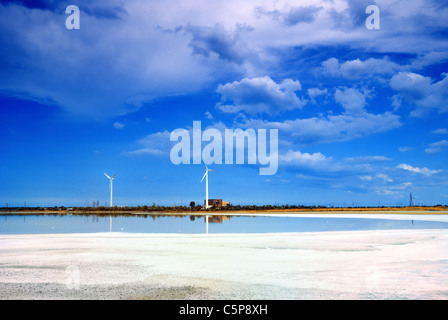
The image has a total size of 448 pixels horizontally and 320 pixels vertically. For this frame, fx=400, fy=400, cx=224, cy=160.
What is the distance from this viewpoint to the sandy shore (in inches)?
362

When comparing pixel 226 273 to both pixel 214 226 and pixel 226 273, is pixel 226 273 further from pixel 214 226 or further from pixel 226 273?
pixel 214 226

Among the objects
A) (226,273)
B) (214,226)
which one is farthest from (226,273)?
(214,226)

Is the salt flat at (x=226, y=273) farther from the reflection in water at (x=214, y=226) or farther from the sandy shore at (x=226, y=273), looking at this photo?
the reflection in water at (x=214, y=226)

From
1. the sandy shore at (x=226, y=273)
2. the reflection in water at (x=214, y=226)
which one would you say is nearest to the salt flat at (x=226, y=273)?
the sandy shore at (x=226, y=273)

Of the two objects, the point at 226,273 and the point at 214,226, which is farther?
the point at 214,226

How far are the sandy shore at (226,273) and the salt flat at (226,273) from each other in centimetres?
2

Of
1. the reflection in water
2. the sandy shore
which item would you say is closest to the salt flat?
the sandy shore

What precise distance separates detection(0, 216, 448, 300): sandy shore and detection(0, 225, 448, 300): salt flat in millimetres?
23

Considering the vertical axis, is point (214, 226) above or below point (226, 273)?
below

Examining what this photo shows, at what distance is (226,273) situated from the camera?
11.7 meters

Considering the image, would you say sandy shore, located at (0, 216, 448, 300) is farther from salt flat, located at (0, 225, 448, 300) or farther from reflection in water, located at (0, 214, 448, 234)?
reflection in water, located at (0, 214, 448, 234)

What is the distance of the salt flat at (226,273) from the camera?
362 inches

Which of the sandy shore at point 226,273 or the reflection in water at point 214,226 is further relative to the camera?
the reflection in water at point 214,226
